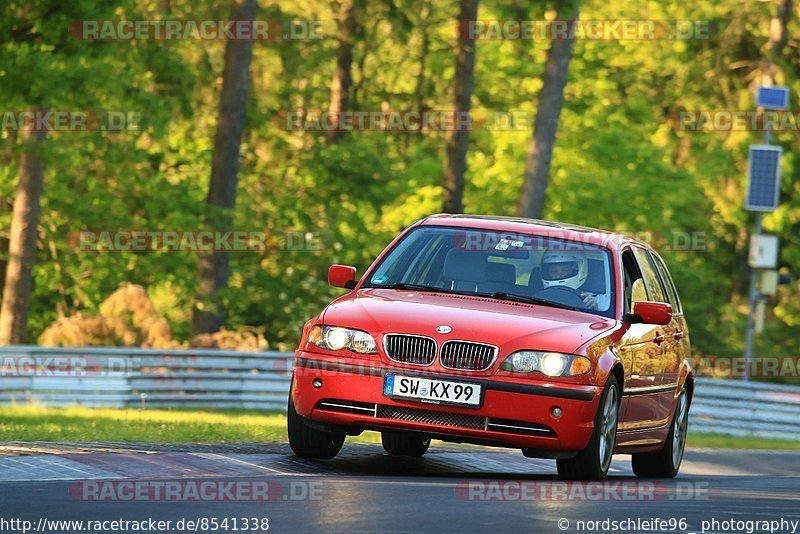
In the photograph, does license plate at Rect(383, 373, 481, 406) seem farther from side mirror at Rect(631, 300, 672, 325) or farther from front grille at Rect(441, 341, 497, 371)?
side mirror at Rect(631, 300, 672, 325)

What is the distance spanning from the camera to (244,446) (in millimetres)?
13227

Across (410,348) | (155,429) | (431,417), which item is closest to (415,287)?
(410,348)

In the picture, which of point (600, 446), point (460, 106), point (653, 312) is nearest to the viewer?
point (600, 446)

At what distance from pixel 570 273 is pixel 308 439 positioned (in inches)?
83.1

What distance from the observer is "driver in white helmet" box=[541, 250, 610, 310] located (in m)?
12.3

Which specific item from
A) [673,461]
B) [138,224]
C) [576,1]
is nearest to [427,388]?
[673,461]

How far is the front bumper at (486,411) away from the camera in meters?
11.1

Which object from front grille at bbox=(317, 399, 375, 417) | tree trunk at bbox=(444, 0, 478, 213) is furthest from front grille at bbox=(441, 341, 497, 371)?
tree trunk at bbox=(444, 0, 478, 213)

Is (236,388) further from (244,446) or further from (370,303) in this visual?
(370,303)

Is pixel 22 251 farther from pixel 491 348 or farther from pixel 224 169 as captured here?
pixel 491 348

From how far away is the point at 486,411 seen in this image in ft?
36.4

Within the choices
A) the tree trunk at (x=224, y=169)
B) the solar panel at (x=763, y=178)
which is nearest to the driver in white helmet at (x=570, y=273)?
the solar panel at (x=763, y=178)

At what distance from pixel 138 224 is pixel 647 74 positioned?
16409 millimetres

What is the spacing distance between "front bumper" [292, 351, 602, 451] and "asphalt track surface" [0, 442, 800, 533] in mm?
317
